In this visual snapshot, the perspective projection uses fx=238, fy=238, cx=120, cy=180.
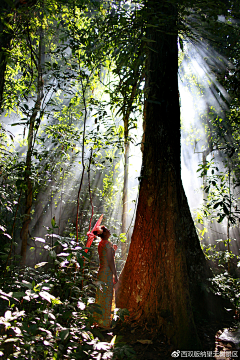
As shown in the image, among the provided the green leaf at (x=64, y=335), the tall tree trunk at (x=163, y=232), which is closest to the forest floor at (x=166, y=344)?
the tall tree trunk at (x=163, y=232)

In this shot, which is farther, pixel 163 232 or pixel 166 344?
pixel 163 232

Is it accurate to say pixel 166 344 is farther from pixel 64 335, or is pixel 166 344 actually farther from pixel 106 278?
pixel 64 335

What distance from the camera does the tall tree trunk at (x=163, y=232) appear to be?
298cm

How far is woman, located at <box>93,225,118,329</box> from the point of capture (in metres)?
3.45

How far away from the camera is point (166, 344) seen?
280 centimetres

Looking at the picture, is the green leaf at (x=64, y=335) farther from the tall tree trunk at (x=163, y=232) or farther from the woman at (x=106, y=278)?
the woman at (x=106, y=278)

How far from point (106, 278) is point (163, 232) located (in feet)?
3.69

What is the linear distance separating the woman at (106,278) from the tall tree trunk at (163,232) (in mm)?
174

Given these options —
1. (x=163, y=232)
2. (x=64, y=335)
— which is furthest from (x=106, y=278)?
(x=64, y=335)

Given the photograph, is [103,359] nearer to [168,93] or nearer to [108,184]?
[168,93]

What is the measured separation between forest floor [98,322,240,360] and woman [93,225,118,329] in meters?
0.19

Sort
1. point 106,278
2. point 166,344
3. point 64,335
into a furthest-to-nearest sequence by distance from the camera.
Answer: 1. point 106,278
2. point 166,344
3. point 64,335

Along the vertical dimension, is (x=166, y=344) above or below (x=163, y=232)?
below

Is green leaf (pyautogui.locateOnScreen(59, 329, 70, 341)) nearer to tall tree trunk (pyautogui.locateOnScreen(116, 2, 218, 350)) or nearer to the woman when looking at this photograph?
tall tree trunk (pyautogui.locateOnScreen(116, 2, 218, 350))
